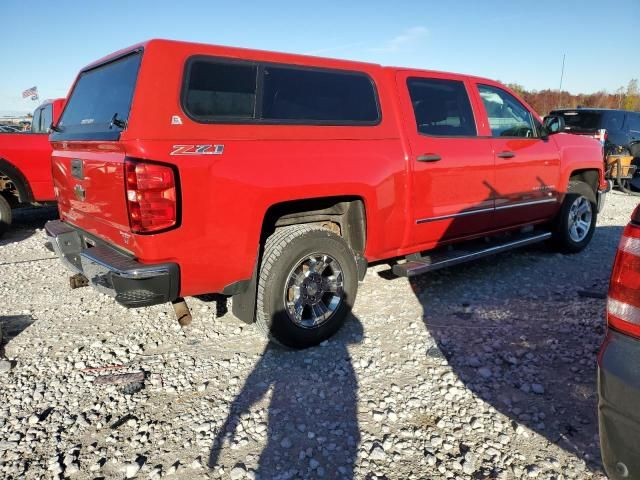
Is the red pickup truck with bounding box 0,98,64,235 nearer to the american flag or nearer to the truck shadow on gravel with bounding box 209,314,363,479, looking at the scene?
the truck shadow on gravel with bounding box 209,314,363,479

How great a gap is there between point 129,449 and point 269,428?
739 millimetres

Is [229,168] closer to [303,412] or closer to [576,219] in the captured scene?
[303,412]

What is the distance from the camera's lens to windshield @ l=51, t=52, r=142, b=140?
2713 millimetres

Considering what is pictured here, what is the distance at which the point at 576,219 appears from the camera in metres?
5.67

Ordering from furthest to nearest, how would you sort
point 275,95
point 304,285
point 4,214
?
point 4,214 < point 304,285 < point 275,95

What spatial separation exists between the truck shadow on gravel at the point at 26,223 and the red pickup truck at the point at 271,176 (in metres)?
3.75

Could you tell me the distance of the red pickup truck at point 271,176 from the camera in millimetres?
2611

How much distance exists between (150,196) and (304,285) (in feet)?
4.28

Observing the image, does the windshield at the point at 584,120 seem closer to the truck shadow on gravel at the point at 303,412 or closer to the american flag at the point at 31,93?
the truck shadow on gravel at the point at 303,412

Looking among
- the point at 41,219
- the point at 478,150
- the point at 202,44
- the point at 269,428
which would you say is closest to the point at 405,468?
the point at 269,428

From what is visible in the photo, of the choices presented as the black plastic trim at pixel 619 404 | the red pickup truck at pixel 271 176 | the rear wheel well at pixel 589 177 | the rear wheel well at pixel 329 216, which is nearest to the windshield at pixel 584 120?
the rear wheel well at pixel 589 177

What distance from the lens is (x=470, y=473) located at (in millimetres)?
2195

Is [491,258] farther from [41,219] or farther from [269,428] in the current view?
[41,219]

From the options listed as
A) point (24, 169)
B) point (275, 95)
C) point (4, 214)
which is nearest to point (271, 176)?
point (275, 95)
